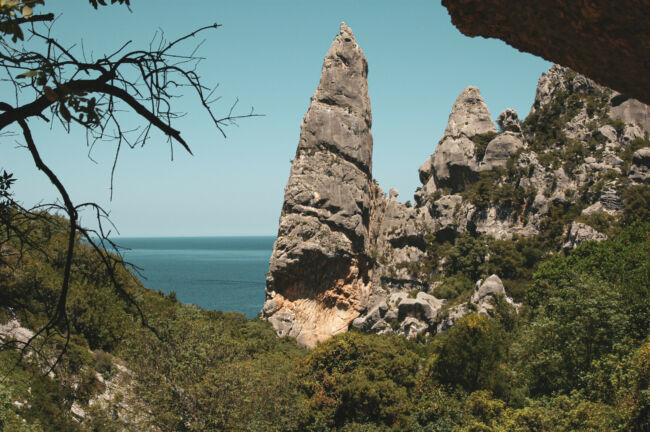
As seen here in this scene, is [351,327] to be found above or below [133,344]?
below

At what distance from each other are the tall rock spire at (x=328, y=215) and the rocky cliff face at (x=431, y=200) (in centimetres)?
11

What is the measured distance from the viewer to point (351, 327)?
53.8m

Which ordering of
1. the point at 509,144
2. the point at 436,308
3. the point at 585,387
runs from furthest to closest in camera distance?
the point at 509,144
the point at 436,308
the point at 585,387

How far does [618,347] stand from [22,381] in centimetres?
2004

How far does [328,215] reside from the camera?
55156 millimetres

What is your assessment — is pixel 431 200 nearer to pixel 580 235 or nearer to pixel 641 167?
pixel 580 235

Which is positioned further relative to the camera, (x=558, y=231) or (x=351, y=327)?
(x=351, y=327)

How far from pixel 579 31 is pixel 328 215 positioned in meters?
51.2

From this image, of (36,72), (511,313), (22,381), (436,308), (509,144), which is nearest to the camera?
(36,72)

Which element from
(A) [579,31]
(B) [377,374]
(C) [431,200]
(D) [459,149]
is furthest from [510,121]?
(A) [579,31]

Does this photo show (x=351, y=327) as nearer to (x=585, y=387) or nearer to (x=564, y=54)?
(x=585, y=387)

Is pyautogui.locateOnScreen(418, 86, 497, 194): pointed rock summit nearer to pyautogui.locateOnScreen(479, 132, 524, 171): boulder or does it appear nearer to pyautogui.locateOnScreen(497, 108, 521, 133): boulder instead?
pyautogui.locateOnScreen(479, 132, 524, 171): boulder

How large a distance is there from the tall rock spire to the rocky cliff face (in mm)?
105

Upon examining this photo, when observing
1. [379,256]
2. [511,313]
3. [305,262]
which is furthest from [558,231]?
[305,262]
